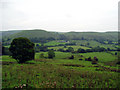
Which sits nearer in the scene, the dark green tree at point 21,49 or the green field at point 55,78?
the green field at point 55,78

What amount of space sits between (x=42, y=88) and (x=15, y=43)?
23.2 meters

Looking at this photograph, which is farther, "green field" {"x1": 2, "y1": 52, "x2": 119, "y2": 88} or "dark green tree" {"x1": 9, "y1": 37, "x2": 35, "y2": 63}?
"dark green tree" {"x1": 9, "y1": 37, "x2": 35, "y2": 63}

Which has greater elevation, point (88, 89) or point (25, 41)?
point (25, 41)

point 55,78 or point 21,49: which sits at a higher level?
point 21,49

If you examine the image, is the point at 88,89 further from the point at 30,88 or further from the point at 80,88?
the point at 30,88

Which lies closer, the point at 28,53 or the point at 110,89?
the point at 110,89

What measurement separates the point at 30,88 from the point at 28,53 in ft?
70.8

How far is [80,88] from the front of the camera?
1096cm

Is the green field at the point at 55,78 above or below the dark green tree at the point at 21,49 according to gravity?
below

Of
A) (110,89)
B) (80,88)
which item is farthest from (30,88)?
(110,89)

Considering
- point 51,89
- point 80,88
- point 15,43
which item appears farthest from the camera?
point 15,43

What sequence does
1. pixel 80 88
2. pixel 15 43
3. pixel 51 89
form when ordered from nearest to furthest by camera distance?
pixel 51 89 < pixel 80 88 < pixel 15 43

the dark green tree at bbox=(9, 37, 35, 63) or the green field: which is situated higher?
the dark green tree at bbox=(9, 37, 35, 63)

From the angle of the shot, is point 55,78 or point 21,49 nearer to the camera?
point 55,78
